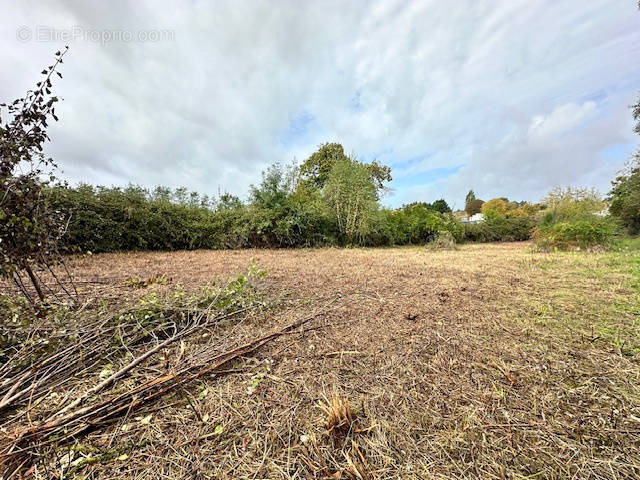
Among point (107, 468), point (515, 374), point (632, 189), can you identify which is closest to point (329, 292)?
point (515, 374)

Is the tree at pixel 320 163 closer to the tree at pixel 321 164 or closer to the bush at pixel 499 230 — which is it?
the tree at pixel 321 164

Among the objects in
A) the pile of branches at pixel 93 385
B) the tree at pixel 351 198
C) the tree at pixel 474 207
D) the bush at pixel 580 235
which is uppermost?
the tree at pixel 474 207

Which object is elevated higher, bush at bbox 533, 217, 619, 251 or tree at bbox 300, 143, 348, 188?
tree at bbox 300, 143, 348, 188

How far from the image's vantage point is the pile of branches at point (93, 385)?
0.94 meters

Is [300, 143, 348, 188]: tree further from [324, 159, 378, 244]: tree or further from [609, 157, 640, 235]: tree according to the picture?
[609, 157, 640, 235]: tree

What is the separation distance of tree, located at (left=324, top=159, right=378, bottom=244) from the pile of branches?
303 inches

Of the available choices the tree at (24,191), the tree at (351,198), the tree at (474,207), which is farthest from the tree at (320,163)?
the tree at (474,207)

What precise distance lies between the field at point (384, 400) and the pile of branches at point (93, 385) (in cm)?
3

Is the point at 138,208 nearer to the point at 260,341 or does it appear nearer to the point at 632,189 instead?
the point at 260,341

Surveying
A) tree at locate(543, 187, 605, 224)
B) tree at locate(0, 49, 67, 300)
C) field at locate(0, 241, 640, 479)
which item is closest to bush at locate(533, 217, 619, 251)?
tree at locate(543, 187, 605, 224)

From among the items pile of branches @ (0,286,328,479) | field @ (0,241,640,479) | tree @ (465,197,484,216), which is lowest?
field @ (0,241,640,479)

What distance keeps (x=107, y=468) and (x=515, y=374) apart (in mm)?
1925

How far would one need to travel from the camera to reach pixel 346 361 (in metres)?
1.52

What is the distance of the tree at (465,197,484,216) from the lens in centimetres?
3741
